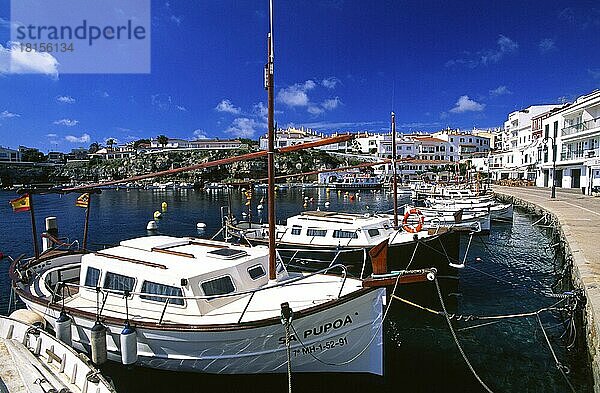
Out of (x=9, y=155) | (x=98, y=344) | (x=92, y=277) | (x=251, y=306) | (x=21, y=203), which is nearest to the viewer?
(x=98, y=344)

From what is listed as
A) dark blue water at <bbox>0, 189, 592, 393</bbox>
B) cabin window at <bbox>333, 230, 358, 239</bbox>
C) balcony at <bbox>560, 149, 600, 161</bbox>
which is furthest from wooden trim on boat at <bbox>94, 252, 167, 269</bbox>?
balcony at <bbox>560, 149, 600, 161</bbox>

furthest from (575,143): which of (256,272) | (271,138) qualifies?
(256,272)

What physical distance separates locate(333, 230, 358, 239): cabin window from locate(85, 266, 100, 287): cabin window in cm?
1169

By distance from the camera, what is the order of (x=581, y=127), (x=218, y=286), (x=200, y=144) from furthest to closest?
(x=200, y=144) → (x=581, y=127) → (x=218, y=286)

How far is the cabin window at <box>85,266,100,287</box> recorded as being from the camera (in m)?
11.8

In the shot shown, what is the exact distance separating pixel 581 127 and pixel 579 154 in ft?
11.7

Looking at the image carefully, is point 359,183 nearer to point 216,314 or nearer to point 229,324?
point 216,314

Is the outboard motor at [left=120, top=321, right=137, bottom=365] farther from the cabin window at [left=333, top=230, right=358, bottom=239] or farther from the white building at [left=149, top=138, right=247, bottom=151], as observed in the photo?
the white building at [left=149, top=138, right=247, bottom=151]

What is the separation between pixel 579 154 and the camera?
53.9 m

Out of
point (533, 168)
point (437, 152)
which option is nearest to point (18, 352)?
point (533, 168)

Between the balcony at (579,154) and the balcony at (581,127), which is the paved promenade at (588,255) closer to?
the balcony at (579,154)

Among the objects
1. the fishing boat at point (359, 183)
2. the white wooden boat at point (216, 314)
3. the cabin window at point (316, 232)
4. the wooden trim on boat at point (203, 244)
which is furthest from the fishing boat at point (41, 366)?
the fishing boat at point (359, 183)

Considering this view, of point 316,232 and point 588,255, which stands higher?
point 316,232

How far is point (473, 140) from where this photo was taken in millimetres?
140125
